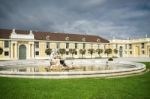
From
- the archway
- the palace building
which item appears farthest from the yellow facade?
the archway

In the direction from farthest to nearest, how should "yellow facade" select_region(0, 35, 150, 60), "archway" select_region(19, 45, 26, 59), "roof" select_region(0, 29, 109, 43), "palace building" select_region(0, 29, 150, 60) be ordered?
"roof" select_region(0, 29, 109, 43) < "archway" select_region(19, 45, 26, 59) < "palace building" select_region(0, 29, 150, 60) < "yellow facade" select_region(0, 35, 150, 60)

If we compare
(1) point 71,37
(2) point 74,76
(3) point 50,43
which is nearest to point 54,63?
(2) point 74,76

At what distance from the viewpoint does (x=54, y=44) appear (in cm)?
5788

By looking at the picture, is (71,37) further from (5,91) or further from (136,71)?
(5,91)

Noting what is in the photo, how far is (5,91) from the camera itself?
10453 mm

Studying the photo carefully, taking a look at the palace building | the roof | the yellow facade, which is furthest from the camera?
the roof

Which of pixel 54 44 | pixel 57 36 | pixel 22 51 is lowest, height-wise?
pixel 22 51

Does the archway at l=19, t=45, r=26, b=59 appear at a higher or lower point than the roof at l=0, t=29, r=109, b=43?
lower

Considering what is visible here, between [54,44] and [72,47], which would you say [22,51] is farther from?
[72,47]

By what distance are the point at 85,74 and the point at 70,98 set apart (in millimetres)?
6316

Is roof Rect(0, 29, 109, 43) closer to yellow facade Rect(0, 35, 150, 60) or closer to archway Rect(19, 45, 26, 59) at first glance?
yellow facade Rect(0, 35, 150, 60)

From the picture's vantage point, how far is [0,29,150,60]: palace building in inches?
1975

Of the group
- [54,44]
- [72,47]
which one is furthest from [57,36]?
[72,47]

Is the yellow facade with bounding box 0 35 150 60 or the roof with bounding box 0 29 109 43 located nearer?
the yellow facade with bounding box 0 35 150 60
